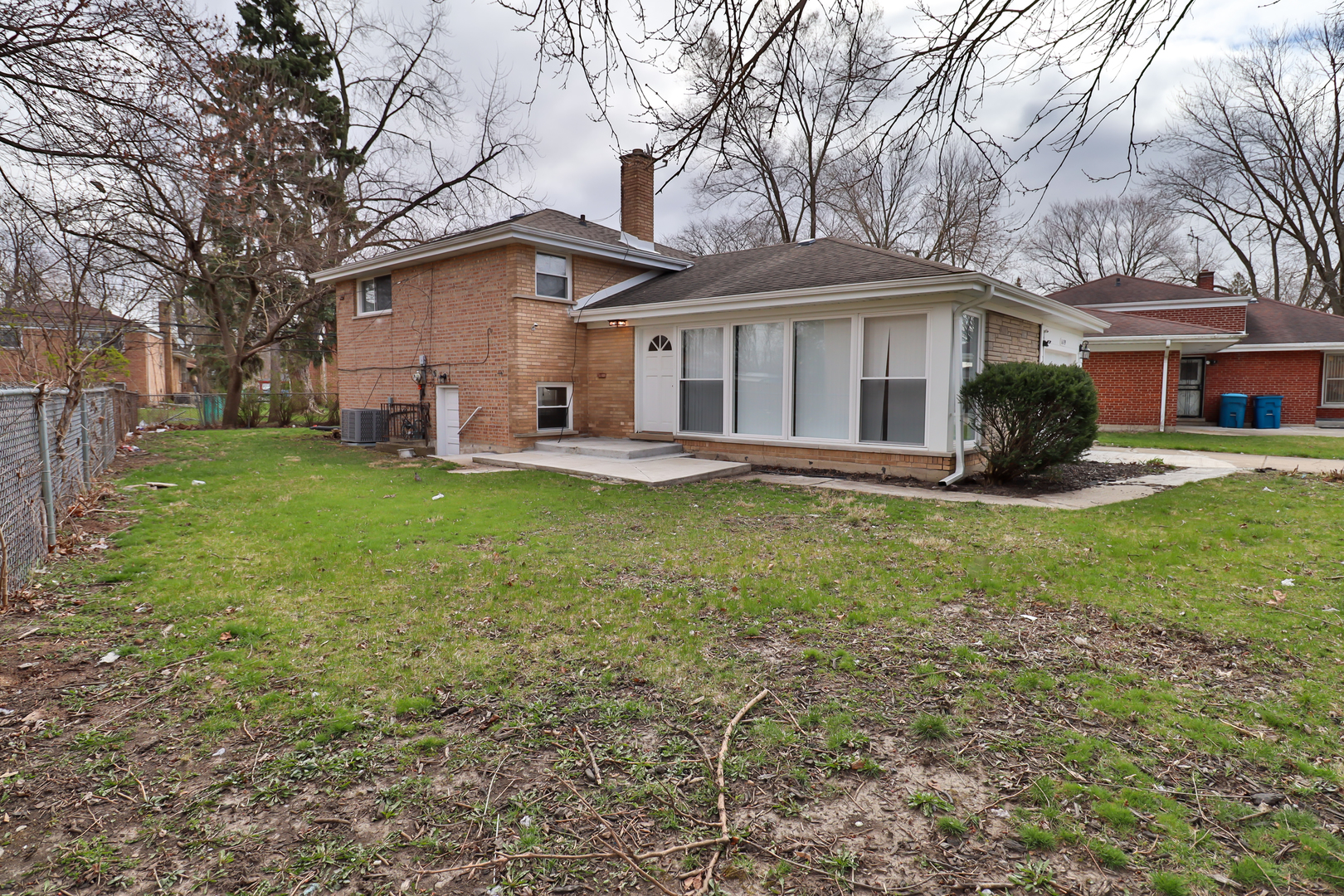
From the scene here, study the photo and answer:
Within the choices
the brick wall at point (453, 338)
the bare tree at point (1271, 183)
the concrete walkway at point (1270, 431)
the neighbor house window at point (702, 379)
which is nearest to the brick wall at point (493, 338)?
the brick wall at point (453, 338)

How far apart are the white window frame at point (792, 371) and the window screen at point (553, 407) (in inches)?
102

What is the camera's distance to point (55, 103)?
553 centimetres

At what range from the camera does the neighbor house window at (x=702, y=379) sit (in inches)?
473

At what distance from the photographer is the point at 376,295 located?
15742 mm

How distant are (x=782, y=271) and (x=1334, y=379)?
19.2 m

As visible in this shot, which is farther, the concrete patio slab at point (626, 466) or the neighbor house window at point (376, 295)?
the neighbor house window at point (376, 295)

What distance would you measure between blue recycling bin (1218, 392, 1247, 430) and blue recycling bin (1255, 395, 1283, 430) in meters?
0.34

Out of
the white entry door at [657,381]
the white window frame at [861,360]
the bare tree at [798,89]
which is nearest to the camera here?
the bare tree at [798,89]

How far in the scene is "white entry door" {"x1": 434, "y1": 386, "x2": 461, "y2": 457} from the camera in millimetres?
13945

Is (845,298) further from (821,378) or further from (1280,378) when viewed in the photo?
(1280,378)

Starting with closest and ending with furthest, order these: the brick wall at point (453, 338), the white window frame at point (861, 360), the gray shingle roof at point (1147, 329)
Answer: the white window frame at point (861, 360), the brick wall at point (453, 338), the gray shingle roof at point (1147, 329)

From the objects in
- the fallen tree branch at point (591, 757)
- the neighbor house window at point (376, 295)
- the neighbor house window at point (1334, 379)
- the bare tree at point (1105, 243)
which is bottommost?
the fallen tree branch at point (591, 757)

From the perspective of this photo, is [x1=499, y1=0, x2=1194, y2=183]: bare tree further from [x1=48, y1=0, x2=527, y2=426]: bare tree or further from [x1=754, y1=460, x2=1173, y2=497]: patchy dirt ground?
[x1=48, y1=0, x2=527, y2=426]: bare tree

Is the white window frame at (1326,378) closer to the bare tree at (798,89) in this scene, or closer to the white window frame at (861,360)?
the white window frame at (861,360)
